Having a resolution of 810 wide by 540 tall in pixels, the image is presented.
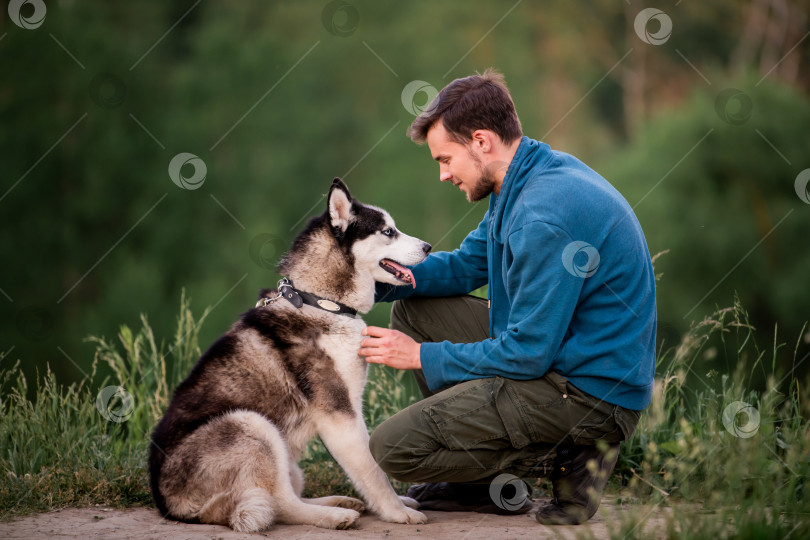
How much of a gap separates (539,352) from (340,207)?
1.40 metres

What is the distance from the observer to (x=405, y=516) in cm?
375

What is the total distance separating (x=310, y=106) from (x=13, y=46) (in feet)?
30.8

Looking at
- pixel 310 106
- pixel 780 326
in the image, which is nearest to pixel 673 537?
pixel 780 326

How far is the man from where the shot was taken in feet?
11.3

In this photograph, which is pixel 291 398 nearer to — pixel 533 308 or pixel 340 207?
pixel 340 207

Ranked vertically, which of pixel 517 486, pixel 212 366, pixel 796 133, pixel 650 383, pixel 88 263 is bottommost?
pixel 88 263

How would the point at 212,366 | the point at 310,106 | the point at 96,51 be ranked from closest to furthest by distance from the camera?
the point at 212,366 → the point at 96,51 → the point at 310,106

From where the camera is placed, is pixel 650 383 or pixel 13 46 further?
pixel 13 46

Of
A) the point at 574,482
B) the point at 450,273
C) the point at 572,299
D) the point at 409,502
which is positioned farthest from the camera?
the point at 450,273

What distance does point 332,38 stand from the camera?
2733cm

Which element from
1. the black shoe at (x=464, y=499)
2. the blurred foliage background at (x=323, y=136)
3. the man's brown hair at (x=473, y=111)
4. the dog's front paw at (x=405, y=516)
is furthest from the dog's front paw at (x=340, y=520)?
the blurred foliage background at (x=323, y=136)

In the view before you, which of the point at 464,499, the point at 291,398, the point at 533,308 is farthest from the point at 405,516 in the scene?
the point at 533,308

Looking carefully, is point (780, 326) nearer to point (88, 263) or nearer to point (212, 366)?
point (212, 366)

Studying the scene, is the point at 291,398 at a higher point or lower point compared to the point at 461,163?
lower
